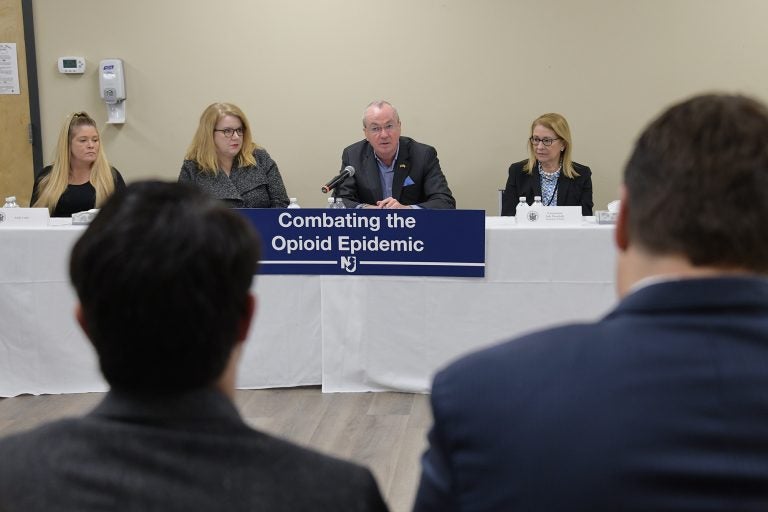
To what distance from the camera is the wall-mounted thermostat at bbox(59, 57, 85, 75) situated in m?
6.01

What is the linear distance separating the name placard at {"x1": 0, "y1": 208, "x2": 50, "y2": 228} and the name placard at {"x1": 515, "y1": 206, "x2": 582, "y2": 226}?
219cm

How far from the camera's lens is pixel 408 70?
585 centimetres

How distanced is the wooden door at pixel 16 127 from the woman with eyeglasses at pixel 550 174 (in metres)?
3.24

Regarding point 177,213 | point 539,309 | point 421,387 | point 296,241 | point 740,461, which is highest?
point 177,213

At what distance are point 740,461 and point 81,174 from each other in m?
4.57

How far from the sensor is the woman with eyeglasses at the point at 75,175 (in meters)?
4.76

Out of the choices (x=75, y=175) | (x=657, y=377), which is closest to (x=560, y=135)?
(x=75, y=175)

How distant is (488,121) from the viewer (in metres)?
5.87

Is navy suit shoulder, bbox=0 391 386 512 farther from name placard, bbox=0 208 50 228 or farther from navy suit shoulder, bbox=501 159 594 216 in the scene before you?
navy suit shoulder, bbox=501 159 594 216

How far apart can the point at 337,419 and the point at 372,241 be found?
78 centimetres

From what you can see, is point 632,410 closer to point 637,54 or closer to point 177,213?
point 177,213

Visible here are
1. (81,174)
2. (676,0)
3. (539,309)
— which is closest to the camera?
(539,309)

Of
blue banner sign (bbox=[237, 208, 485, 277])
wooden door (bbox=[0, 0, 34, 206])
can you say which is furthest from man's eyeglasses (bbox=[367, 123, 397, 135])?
wooden door (bbox=[0, 0, 34, 206])

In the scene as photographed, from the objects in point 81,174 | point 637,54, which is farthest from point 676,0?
point 81,174
